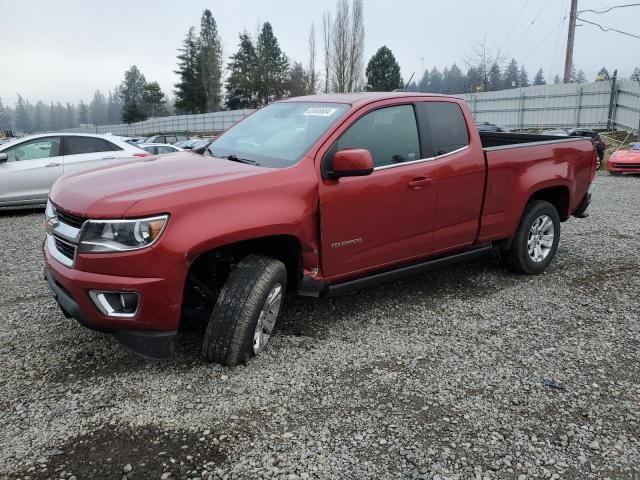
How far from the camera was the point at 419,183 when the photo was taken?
13.8 ft

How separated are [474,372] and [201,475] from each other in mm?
1914

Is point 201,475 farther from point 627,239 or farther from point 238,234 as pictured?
point 627,239

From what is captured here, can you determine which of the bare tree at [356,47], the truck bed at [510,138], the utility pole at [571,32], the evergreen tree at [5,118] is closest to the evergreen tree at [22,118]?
the evergreen tree at [5,118]

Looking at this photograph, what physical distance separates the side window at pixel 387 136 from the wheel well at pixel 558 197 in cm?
200

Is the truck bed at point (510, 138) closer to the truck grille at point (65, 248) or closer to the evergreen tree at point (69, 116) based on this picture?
the truck grille at point (65, 248)

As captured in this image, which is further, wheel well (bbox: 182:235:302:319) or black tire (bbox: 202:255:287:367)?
wheel well (bbox: 182:235:302:319)

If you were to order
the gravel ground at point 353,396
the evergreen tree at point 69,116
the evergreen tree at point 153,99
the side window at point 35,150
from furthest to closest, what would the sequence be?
the evergreen tree at point 69,116 < the evergreen tree at point 153,99 < the side window at point 35,150 < the gravel ground at point 353,396

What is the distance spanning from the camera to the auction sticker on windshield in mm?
4035

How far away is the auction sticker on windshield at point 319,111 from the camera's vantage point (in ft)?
13.2

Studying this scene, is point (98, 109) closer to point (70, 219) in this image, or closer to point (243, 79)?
point (243, 79)

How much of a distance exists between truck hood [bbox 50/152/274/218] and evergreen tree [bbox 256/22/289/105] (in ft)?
165

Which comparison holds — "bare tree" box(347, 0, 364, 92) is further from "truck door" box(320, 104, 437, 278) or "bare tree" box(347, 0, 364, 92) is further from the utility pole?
"truck door" box(320, 104, 437, 278)

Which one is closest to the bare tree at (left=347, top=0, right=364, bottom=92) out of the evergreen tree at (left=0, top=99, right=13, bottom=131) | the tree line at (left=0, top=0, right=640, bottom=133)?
the tree line at (left=0, top=0, right=640, bottom=133)

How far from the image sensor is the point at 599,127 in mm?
24625
